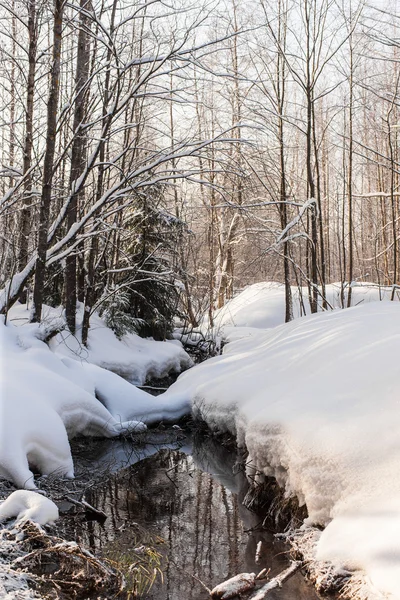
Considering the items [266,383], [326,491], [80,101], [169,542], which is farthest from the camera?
[80,101]

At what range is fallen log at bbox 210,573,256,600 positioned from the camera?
353cm

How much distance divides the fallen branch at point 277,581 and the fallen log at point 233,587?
0.08 meters

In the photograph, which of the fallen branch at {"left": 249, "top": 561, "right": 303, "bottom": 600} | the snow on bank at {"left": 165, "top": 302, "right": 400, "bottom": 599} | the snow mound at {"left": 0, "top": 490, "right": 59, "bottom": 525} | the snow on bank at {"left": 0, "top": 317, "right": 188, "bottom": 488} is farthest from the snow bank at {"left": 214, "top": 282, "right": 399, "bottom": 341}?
the fallen branch at {"left": 249, "top": 561, "right": 303, "bottom": 600}

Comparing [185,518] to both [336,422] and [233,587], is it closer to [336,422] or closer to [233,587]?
[233,587]

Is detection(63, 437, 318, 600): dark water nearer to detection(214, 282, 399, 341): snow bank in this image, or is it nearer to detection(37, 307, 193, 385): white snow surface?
detection(37, 307, 193, 385): white snow surface

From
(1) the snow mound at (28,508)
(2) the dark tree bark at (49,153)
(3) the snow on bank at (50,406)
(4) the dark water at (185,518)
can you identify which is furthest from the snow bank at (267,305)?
(1) the snow mound at (28,508)

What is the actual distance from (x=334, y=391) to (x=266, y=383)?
4.73 ft

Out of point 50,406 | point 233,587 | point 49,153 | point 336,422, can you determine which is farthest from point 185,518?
point 49,153

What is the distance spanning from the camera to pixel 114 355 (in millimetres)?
10523

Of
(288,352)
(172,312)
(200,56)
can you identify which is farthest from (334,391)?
(172,312)

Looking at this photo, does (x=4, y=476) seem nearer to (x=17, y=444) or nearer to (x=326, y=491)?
(x=17, y=444)

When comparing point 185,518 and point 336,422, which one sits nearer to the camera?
point 336,422

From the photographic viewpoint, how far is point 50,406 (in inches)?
232

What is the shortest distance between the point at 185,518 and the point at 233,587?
1.40 metres
